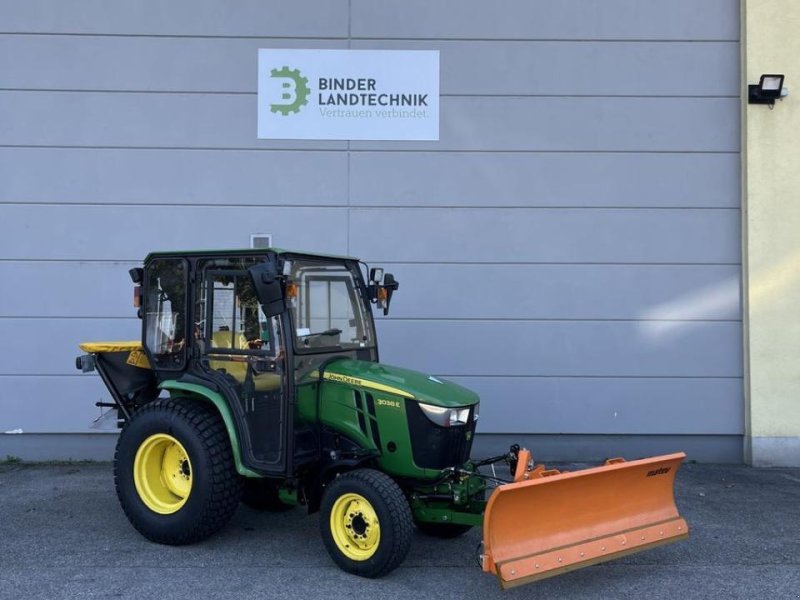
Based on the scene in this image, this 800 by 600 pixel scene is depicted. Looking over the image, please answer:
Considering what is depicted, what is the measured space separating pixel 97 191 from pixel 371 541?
5370mm

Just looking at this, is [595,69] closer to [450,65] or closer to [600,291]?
[450,65]

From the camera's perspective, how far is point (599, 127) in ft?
25.2

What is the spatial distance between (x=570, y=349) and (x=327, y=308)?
362 cm

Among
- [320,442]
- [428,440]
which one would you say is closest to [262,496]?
[320,442]

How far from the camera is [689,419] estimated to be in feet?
25.0

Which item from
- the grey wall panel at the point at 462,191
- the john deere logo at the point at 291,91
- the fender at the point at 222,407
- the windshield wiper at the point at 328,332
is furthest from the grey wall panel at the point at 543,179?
the fender at the point at 222,407

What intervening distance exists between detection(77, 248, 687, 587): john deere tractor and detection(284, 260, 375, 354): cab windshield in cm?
1

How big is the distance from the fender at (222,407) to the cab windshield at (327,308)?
695mm

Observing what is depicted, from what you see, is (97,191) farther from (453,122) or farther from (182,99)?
(453,122)

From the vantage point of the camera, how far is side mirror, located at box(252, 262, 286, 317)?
13.7 ft

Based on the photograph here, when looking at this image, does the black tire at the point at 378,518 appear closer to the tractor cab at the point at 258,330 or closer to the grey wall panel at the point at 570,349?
the tractor cab at the point at 258,330

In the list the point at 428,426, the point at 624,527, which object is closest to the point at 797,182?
the point at 624,527

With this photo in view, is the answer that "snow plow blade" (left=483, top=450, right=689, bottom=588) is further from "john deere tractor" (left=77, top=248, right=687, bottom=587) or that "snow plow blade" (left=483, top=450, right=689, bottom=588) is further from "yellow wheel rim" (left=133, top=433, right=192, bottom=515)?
"yellow wheel rim" (left=133, top=433, right=192, bottom=515)

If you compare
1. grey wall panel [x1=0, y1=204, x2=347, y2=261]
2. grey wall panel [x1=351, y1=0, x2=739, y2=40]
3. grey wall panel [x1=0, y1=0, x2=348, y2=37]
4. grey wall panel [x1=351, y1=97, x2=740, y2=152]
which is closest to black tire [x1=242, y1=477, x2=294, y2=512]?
grey wall panel [x1=0, y1=204, x2=347, y2=261]
